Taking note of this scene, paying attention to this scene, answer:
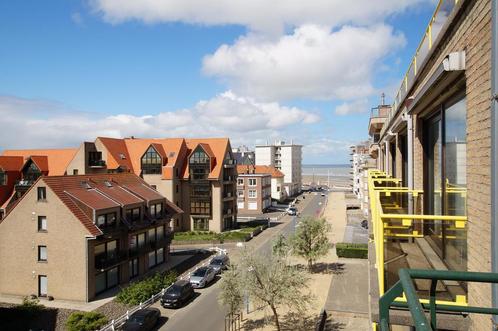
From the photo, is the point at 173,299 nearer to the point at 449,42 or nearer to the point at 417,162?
the point at 417,162

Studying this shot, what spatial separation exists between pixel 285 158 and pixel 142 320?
97.8 meters

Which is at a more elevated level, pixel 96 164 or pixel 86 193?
pixel 96 164

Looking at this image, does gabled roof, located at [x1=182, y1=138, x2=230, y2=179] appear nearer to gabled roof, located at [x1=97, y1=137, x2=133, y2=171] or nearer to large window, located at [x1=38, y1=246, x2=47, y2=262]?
gabled roof, located at [x1=97, y1=137, x2=133, y2=171]

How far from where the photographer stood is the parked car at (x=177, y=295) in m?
26.6

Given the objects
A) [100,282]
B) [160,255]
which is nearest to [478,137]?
[100,282]

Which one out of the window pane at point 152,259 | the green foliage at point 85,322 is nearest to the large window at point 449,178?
the green foliage at point 85,322

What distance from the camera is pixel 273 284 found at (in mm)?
21906

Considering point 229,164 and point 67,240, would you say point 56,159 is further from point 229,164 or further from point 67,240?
point 67,240

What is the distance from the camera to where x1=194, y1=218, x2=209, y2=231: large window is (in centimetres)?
5303

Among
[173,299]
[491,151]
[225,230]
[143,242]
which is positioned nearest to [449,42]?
[491,151]

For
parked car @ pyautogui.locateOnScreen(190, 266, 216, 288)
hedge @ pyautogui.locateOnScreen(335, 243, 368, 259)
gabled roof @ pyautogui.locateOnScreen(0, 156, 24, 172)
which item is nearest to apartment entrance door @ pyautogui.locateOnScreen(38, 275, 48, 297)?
parked car @ pyautogui.locateOnScreen(190, 266, 216, 288)

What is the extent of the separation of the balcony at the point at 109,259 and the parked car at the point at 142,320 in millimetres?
6707

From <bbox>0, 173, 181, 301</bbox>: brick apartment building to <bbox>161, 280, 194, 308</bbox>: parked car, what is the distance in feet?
17.5

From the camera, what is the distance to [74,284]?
27.7 meters
